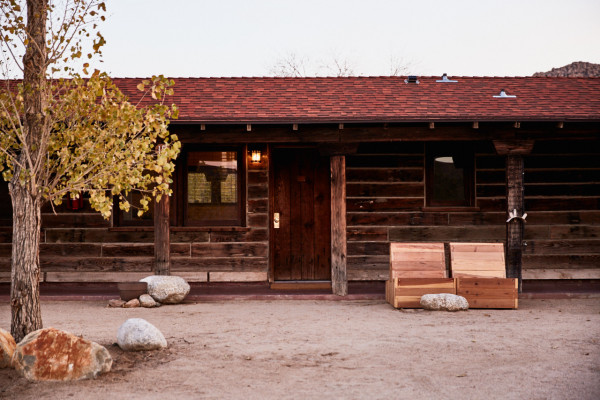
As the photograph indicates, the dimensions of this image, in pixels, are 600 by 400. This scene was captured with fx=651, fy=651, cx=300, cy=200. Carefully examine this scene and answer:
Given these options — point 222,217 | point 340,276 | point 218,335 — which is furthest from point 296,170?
point 218,335

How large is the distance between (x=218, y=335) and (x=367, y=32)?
25.4m

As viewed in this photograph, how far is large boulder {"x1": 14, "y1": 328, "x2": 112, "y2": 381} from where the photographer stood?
5.46 m

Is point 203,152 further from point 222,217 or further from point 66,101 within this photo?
point 66,101

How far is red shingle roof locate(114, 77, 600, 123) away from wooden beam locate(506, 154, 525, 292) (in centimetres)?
76

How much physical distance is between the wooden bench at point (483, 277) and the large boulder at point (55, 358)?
19.1 ft

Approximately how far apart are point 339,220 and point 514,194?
281cm

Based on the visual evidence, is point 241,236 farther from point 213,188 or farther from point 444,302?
point 444,302

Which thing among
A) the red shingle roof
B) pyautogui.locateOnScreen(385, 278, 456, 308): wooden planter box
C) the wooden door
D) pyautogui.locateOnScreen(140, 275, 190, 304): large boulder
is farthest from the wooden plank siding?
pyautogui.locateOnScreen(385, 278, 456, 308): wooden planter box

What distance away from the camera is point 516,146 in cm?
1037

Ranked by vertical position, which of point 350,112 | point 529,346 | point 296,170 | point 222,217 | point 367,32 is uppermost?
point 367,32

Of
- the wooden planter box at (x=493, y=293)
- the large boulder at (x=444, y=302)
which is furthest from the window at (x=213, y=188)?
the wooden planter box at (x=493, y=293)

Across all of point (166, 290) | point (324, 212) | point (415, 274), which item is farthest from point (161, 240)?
point (415, 274)

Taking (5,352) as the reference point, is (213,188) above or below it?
above

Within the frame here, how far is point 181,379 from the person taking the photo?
219 inches
